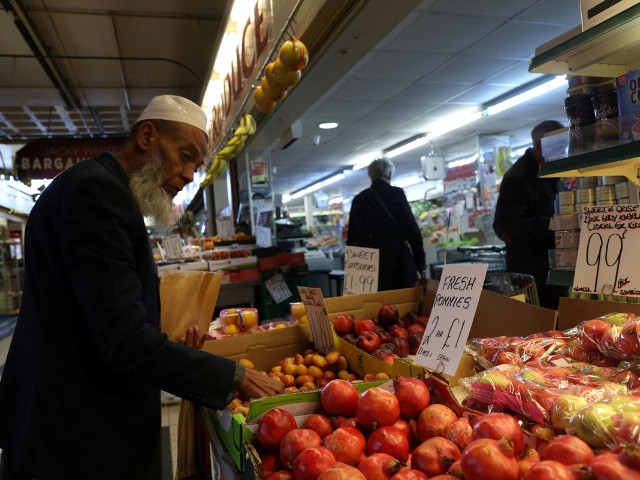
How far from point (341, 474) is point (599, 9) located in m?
1.33

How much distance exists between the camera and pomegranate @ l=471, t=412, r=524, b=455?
3.19ft

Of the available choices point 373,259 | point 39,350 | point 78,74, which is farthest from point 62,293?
point 78,74

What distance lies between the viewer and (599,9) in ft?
4.48

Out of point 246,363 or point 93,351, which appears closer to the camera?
point 93,351

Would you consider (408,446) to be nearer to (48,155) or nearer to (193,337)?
(193,337)

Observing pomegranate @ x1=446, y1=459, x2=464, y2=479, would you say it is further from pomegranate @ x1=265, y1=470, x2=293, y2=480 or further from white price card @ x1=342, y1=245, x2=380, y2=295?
white price card @ x1=342, y1=245, x2=380, y2=295

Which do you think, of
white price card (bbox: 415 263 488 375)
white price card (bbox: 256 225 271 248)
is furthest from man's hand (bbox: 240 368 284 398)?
white price card (bbox: 256 225 271 248)

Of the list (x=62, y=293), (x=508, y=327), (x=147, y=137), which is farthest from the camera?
(x=508, y=327)

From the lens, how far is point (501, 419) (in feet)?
3.27

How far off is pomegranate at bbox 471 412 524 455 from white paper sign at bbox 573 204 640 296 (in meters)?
0.63

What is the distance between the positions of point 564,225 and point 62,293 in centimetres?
181

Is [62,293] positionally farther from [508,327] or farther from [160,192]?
[508,327]

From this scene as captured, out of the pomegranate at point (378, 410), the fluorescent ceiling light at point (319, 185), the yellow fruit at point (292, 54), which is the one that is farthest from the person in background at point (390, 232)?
the fluorescent ceiling light at point (319, 185)

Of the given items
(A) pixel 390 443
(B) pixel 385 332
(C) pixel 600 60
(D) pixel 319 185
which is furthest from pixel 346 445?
(D) pixel 319 185
